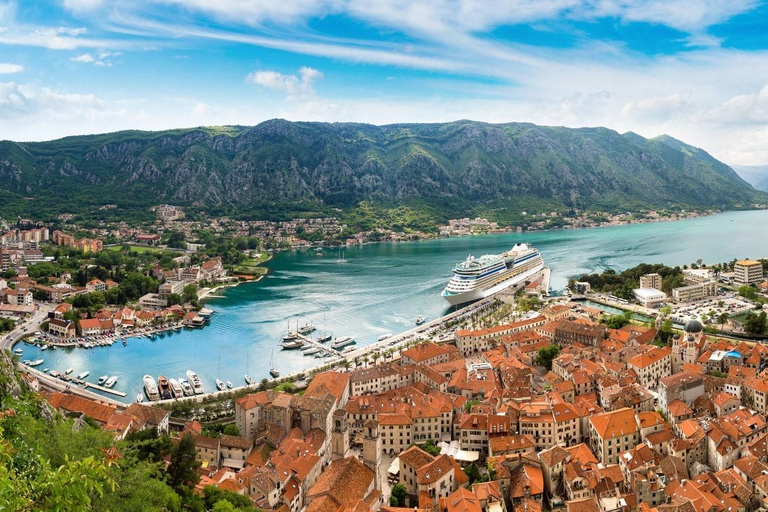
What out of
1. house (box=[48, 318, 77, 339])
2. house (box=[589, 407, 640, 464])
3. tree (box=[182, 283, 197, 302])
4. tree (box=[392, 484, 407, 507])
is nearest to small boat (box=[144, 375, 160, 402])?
house (box=[48, 318, 77, 339])

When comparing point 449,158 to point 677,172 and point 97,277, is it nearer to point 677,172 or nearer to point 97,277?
point 677,172

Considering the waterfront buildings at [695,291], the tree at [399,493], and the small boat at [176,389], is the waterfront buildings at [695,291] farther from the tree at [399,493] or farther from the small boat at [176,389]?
the small boat at [176,389]

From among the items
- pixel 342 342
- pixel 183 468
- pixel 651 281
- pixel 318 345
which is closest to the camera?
pixel 183 468

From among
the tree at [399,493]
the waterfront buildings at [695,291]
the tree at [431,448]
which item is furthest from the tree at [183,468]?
the waterfront buildings at [695,291]

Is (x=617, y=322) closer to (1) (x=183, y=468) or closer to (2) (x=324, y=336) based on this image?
(2) (x=324, y=336)

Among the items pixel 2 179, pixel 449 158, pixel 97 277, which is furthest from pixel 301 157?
pixel 97 277

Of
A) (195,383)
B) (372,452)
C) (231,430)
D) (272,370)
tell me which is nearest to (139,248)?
(272,370)
